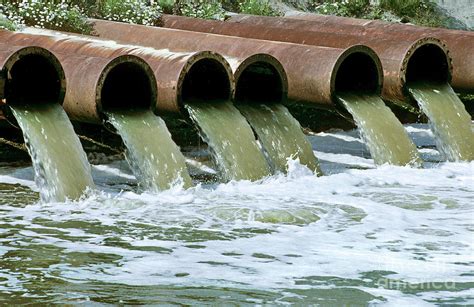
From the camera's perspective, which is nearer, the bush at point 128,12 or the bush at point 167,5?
the bush at point 128,12

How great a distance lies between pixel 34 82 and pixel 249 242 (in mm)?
3756

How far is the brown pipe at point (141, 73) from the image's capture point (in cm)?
1020

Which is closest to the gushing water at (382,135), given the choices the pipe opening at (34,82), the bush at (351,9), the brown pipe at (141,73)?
the brown pipe at (141,73)

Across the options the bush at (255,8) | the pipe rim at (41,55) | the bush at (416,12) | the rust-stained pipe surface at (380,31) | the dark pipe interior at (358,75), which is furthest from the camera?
the bush at (416,12)

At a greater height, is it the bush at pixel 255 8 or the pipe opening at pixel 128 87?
the bush at pixel 255 8

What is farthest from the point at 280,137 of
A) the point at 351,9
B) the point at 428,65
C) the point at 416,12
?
the point at 416,12

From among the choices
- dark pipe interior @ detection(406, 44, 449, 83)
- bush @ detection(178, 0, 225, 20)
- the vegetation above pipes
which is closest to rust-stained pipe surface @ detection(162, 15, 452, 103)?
dark pipe interior @ detection(406, 44, 449, 83)

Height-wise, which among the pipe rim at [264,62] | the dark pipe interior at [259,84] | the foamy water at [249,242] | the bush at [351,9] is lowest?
the foamy water at [249,242]

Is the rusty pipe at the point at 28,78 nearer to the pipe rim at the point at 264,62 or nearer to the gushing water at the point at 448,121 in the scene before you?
the pipe rim at the point at 264,62

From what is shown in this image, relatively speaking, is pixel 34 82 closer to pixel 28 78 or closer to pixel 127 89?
pixel 28 78

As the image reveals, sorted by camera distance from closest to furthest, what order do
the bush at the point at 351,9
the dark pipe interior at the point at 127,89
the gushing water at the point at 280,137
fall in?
1. the dark pipe interior at the point at 127,89
2. the gushing water at the point at 280,137
3. the bush at the point at 351,9

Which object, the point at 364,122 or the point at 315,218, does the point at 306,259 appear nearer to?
the point at 315,218

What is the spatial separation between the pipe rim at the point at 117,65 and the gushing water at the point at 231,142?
580 millimetres

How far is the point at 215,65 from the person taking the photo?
11039 millimetres
